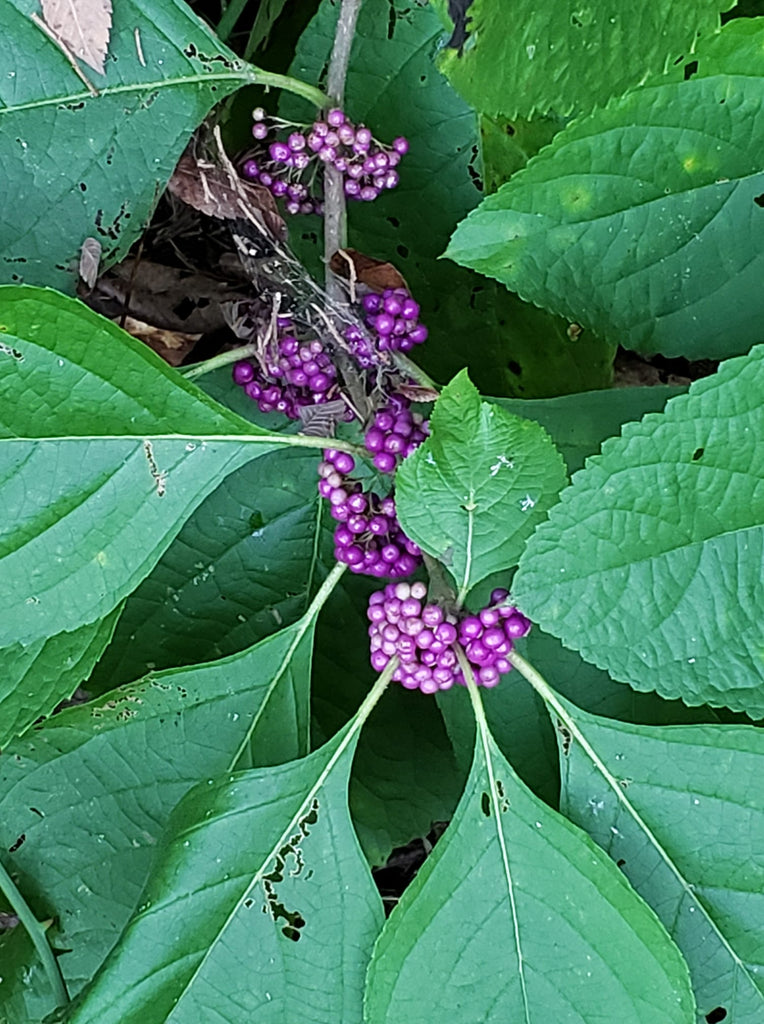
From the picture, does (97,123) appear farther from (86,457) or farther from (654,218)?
(654,218)

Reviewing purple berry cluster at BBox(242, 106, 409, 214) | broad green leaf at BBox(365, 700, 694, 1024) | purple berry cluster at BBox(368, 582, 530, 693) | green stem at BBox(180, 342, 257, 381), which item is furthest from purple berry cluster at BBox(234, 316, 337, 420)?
broad green leaf at BBox(365, 700, 694, 1024)

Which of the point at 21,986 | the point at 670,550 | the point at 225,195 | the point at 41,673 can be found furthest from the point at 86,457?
the point at 21,986

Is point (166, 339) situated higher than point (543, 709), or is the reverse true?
point (166, 339)

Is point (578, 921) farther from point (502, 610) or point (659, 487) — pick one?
point (659, 487)

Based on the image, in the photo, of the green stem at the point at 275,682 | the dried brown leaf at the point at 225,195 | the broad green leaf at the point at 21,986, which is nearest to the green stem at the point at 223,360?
the dried brown leaf at the point at 225,195

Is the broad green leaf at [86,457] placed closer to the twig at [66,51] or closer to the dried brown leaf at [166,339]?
the twig at [66,51]

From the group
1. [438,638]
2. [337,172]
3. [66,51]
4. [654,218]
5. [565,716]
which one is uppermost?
[66,51]
